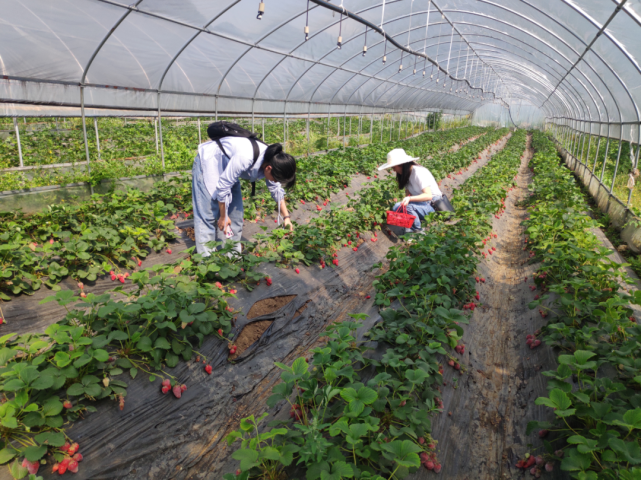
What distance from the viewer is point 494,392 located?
3068 mm

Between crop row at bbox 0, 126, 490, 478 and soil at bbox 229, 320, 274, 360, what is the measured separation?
0.52ft

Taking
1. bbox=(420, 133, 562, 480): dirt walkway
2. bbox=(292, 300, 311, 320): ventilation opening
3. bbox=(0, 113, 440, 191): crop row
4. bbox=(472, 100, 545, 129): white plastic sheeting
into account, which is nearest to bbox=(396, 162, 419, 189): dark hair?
bbox=(420, 133, 562, 480): dirt walkway

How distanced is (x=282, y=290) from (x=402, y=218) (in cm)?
206

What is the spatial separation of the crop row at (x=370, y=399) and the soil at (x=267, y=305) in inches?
26.3

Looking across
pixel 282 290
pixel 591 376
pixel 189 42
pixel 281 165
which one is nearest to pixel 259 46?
pixel 189 42

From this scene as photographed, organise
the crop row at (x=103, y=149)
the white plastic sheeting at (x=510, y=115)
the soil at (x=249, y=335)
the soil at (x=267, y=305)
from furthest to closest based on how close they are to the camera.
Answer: the white plastic sheeting at (x=510, y=115) → the crop row at (x=103, y=149) → the soil at (x=267, y=305) → the soil at (x=249, y=335)

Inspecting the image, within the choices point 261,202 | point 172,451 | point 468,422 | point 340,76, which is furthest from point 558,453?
point 340,76

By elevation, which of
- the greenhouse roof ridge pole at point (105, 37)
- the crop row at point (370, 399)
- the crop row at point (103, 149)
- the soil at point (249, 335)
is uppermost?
the greenhouse roof ridge pole at point (105, 37)

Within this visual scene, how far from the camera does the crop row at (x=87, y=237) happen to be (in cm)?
361

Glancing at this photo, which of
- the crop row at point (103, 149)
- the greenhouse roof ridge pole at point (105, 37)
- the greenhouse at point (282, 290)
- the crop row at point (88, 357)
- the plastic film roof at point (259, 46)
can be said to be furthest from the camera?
the crop row at point (103, 149)

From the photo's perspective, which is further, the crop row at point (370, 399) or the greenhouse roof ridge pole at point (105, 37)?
the greenhouse roof ridge pole at point (105, 37)

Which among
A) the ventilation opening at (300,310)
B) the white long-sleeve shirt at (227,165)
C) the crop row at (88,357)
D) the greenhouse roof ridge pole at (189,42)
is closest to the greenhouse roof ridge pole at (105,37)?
the greenhouse roof ridge pole at (189,42)

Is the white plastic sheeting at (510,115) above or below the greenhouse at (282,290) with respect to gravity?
above

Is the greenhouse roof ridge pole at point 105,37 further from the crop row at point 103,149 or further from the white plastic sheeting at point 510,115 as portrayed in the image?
the white plastic sheeting at point 510,115
